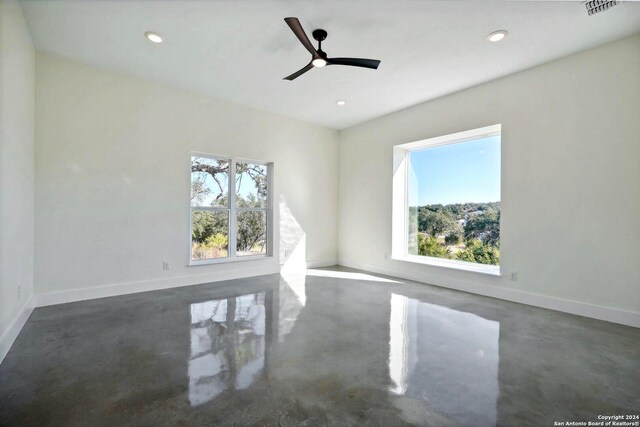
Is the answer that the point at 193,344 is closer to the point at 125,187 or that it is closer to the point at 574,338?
the point at 125,187

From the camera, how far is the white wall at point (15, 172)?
8.20ft

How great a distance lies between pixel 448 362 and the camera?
242cm

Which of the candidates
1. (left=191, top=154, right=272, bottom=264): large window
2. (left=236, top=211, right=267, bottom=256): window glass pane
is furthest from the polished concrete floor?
(left=236, top=211, right=267, bottom=256): window glass pane

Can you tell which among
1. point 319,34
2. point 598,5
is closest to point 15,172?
point 319,34

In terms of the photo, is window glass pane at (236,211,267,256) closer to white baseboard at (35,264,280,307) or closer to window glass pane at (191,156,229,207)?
white baseboard at (35,264,280,307)

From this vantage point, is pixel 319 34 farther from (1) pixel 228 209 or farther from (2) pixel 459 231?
(2) pixel 459 231

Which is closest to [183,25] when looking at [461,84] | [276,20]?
[276,20]

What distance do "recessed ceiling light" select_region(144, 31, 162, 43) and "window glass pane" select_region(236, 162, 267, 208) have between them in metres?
2.41

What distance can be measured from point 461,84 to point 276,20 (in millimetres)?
2876

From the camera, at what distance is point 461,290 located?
4664mm

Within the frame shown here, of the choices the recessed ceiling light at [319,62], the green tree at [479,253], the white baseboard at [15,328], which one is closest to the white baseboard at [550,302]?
the green tree at [479,253]

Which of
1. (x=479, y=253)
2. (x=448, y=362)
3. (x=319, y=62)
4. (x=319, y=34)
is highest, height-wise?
(x=319, y=34)

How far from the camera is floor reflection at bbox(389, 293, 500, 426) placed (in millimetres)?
1876

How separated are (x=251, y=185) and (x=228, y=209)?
25.9 inches
